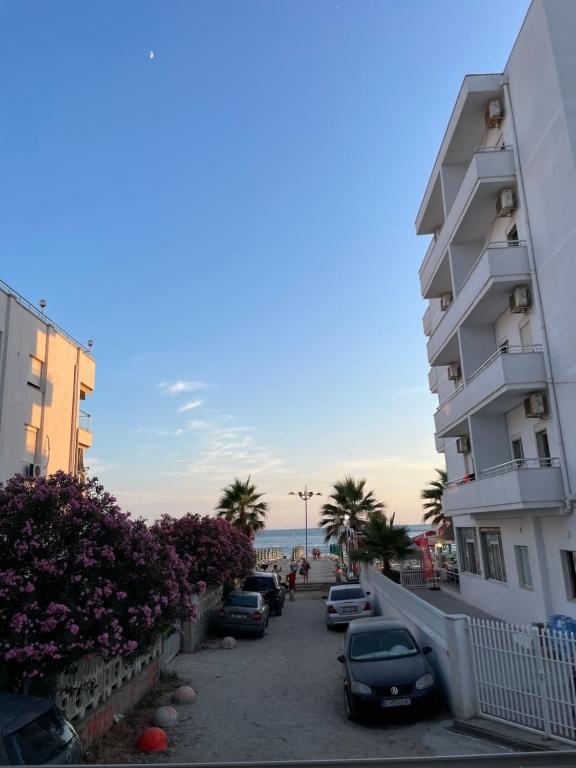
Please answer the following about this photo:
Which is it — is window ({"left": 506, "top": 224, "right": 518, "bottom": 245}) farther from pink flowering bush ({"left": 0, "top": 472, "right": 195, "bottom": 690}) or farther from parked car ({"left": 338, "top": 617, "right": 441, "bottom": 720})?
pink flowering bush ({"left": 0, "top": 472, "right": 195, "bottom": 690})

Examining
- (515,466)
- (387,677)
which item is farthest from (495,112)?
(387,677)

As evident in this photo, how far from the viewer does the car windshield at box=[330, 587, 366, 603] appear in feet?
68.1

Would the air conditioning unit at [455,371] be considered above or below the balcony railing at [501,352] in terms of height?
above

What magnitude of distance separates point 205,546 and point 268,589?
15.7 feet

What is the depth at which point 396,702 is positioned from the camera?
8.74 meters

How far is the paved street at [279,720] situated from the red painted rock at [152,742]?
18cm

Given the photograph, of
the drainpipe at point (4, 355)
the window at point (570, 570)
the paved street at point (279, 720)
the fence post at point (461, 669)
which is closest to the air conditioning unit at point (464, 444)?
the window at point (570, 570)

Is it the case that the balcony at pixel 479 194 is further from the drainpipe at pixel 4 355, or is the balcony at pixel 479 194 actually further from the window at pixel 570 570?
Answer: the drainpipe at pixel 4 355

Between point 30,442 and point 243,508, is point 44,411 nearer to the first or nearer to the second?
point 30,442

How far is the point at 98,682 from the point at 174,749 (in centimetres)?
153

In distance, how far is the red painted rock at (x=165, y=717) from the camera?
30.3 ft

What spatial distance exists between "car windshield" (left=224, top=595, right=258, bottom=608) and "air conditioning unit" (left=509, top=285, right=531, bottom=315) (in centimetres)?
1259

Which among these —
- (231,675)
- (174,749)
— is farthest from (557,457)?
(174,749)

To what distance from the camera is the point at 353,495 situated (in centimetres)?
3859
